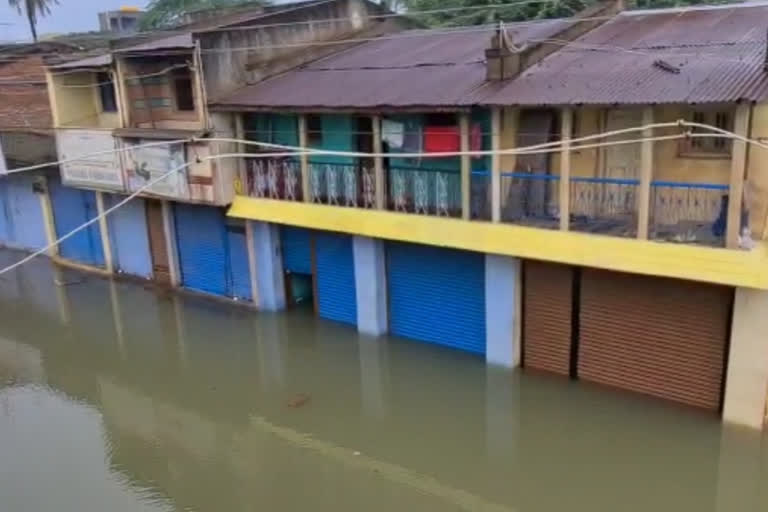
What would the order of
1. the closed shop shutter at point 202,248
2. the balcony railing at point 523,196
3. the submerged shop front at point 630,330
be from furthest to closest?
the closed shop shutter at point 202,248 → the submerged shop front at point 630,330 → the balcony railing at point 523,196

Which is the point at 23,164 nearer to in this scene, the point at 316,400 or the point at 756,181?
the point at 316,400

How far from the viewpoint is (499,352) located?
12711mm

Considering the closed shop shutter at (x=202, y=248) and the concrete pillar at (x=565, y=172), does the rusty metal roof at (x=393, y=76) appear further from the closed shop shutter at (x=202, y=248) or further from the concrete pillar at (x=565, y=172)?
the closed shop shutter at (x=202, y=248)

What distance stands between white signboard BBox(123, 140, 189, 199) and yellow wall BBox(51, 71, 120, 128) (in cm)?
236

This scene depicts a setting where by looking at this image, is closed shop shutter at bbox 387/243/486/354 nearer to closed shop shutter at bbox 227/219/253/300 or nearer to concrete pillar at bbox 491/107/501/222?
concrete pillar at bbox 491/107/501/222

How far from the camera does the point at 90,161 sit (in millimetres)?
17531

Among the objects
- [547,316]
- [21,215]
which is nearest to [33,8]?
[21,215]

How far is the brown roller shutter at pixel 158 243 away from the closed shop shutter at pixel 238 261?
2272 mm

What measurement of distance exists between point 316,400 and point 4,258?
577 inches

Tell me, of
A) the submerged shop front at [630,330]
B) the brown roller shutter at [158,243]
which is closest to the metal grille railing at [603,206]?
the submerged shop front at [630,330]

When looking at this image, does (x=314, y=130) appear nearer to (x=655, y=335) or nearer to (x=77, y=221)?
(x=655, y=335)

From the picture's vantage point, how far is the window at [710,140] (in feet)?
34.5

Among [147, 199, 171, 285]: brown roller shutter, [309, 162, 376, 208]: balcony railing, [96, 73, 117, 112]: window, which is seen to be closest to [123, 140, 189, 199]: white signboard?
[147, 199, 171, 285]: brown roller shutter

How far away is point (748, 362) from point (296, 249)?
8.96 m
